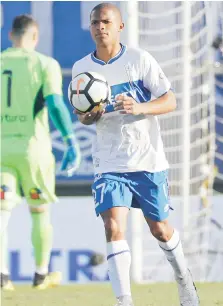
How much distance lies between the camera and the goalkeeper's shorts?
355 inches

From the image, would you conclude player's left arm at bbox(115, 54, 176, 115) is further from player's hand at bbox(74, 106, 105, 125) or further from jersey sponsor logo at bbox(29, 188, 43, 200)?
jersey sponsor logo at bbox(29, 188, 43, 200)

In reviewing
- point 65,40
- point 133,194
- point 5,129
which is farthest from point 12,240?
point 133,194

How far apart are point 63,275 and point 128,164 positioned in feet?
12.4

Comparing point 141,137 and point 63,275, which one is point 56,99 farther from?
point 141,137

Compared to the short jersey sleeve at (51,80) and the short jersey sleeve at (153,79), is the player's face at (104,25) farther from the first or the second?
the short jersey sleeve at (51,80)

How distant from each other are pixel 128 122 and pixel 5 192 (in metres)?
2.98

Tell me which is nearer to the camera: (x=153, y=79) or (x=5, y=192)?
(x=153, y=79)

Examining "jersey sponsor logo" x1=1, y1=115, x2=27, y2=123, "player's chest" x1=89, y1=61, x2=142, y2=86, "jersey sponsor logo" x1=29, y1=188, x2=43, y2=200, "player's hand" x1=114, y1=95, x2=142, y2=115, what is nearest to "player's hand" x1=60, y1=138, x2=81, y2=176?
"jersey sponsor logo" x1=29, y1=188, x2=43, y2=200

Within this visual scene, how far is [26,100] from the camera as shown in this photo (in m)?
9.11

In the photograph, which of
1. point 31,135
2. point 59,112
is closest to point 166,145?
point 59,112

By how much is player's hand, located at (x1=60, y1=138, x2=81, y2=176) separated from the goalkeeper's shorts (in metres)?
0.15

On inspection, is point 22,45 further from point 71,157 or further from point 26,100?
point 71,157

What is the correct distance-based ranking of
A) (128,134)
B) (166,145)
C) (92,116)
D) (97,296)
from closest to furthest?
(92,116) < (128,134) < (97,296) < (166,145)

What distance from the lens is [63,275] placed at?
9781 mm
